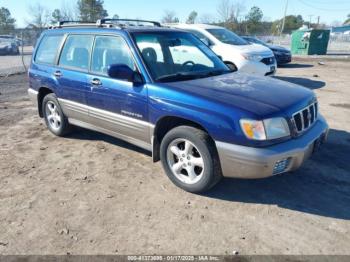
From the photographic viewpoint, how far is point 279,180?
4.16 m

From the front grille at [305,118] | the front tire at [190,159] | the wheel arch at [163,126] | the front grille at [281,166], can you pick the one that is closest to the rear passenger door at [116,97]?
the wheel arch at [163,126]

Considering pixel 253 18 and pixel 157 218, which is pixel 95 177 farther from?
pixel 253 18

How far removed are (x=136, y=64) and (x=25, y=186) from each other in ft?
6.69

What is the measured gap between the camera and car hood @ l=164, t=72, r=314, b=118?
339cm

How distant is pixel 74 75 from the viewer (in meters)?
4.99

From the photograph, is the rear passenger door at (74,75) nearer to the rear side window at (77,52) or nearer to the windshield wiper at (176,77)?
the rear side window at (77,52)

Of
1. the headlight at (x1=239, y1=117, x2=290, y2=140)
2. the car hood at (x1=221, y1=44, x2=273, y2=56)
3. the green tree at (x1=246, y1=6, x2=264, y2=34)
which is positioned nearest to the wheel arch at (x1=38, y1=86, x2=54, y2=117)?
the headlight at (x1=239, y1=117, x2=290, y2=140)

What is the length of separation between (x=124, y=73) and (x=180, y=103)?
2.66 feet

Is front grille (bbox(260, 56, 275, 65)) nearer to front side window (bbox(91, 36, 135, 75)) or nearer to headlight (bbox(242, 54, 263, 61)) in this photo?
headlight (bbox(242, 54, 263, 61))

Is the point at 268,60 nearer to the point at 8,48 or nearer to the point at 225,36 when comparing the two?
the point at 225,36

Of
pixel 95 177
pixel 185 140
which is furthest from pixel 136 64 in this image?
pixel 95 177

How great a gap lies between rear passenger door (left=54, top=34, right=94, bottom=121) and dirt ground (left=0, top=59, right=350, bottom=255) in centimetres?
67

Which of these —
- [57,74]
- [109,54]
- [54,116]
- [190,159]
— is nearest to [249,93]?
[190,159]

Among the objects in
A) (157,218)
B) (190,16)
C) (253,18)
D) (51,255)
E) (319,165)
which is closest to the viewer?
(51,255)
